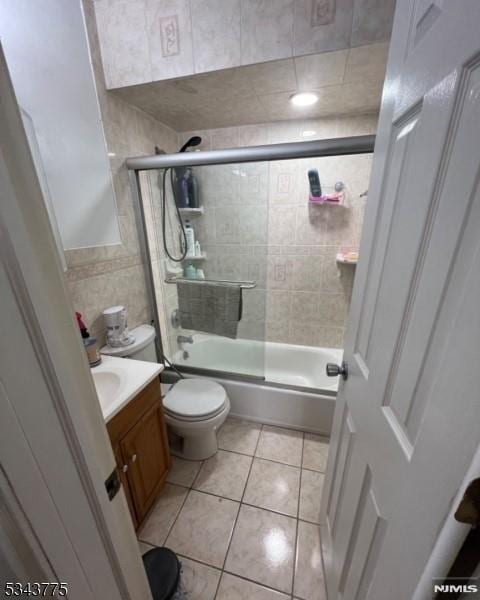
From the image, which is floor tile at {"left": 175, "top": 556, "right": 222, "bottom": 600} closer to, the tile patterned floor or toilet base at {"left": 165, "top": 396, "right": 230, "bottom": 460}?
the tile patterned floor

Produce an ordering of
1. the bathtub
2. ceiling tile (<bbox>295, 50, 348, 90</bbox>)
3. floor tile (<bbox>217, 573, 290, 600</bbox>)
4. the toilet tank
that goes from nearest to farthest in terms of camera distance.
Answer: floor tile (<bbox>217, 573, 290, 600</bbox>), ceiling tile (<bbox>295, 50, 348, 90</bbox>), the toilet tank, the bathtub

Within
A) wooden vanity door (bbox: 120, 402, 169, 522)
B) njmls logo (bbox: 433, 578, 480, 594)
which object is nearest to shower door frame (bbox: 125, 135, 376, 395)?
wooden vanity door (bbox: 120, 402, 169, 522)

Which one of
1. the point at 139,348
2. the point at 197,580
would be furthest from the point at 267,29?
the point at 197,580

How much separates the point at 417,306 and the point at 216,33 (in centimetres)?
157

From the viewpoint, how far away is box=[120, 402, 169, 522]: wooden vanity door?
1.07 metres

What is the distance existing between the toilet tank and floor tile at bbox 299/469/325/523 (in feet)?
4.08

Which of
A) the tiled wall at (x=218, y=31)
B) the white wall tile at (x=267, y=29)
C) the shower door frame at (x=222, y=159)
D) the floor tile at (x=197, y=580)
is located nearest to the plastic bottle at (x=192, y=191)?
the shower door frame at (x=222, y=159)

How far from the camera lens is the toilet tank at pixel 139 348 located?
137 cm

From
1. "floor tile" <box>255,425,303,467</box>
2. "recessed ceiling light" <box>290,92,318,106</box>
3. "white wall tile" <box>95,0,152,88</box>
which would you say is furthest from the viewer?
"floor tile" <box>255,425,303,467</box>

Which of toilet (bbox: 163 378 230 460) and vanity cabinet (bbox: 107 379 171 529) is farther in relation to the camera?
toilet (bbox: 163 378 230 460)

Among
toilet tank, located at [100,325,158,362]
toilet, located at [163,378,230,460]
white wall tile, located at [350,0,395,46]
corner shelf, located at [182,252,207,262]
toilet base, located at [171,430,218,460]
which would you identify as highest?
white wall tile, located at [350,0,395,46]

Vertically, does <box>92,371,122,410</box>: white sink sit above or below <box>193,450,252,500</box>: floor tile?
above

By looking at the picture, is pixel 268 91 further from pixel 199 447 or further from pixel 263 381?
pixel 199 447

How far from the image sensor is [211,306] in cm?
181
